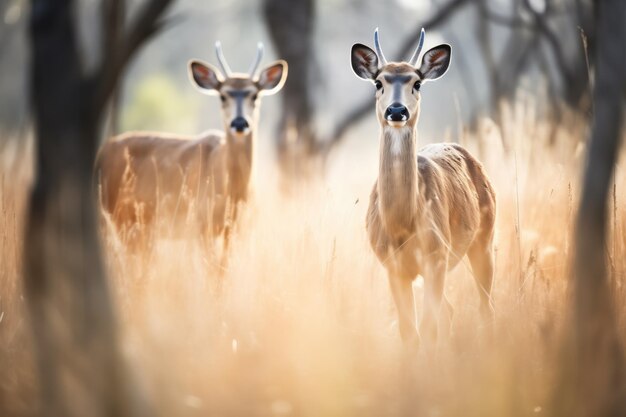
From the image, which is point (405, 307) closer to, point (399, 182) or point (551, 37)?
point (399, 182)

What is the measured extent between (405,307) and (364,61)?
59.7 inches

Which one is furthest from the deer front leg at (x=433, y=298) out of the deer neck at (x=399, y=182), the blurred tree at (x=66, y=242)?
the blurred tree at (x=66, y=242)

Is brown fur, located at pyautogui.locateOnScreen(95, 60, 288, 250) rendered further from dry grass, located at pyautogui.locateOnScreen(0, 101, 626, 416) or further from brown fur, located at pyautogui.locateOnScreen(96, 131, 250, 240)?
dry grass, located at pyautogui.locateOnScreen(0, 101, 626, 416)

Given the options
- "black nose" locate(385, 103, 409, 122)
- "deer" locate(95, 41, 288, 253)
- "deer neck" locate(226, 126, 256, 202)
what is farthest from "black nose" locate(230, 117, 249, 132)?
"black nose" locate(385, 103, 409, 122)

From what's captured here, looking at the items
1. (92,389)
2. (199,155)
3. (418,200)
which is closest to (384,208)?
(418,200)

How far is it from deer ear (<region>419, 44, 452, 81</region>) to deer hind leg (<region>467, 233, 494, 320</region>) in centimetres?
123

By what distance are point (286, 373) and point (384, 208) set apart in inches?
47.7

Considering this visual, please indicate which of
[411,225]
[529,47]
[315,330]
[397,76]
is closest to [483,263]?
[411,225]

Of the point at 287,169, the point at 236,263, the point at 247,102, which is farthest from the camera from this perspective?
the point at 287,169

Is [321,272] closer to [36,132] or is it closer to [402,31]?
[36,132]

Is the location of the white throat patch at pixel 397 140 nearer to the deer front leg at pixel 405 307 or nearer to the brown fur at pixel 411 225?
the brown fur at pixel 411 225

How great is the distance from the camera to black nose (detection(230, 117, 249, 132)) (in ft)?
22.4

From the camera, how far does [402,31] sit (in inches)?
1080

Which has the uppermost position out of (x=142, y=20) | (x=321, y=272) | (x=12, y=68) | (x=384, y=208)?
(x=12, y=68)
